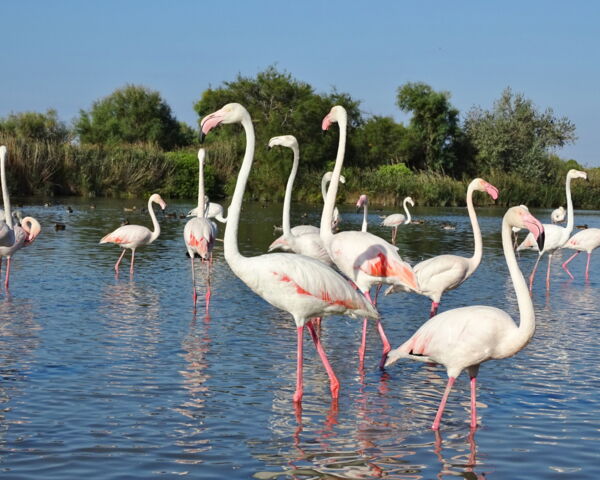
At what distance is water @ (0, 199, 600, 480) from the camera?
17.1 feet

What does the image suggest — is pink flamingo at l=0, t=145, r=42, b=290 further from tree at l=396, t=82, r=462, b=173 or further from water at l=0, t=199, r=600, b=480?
tree at l=396, t=82, r=462, b=173

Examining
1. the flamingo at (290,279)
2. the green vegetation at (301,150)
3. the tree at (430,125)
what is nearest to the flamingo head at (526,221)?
the flamingo at (290,279)

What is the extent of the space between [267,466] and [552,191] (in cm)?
5093

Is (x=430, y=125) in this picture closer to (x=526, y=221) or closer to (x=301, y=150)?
(x=301, y=150)

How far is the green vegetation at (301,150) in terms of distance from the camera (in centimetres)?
4703

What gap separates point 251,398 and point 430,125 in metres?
60.9

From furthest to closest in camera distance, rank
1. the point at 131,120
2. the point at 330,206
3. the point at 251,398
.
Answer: the point at 131,120, the point at 330,206, the point at 251,398

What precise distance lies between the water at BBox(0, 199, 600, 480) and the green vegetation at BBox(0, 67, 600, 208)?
1371 inches

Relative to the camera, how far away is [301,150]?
57.6 metres

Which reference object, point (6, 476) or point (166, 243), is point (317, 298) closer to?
point (6, 476)

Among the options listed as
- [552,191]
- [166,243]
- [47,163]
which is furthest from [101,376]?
[552,191]

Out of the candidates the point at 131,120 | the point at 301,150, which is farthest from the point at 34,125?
the point at 301,150

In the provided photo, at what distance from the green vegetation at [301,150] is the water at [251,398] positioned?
114 ft

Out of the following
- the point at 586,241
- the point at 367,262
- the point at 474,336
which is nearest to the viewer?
the point at 474,336
